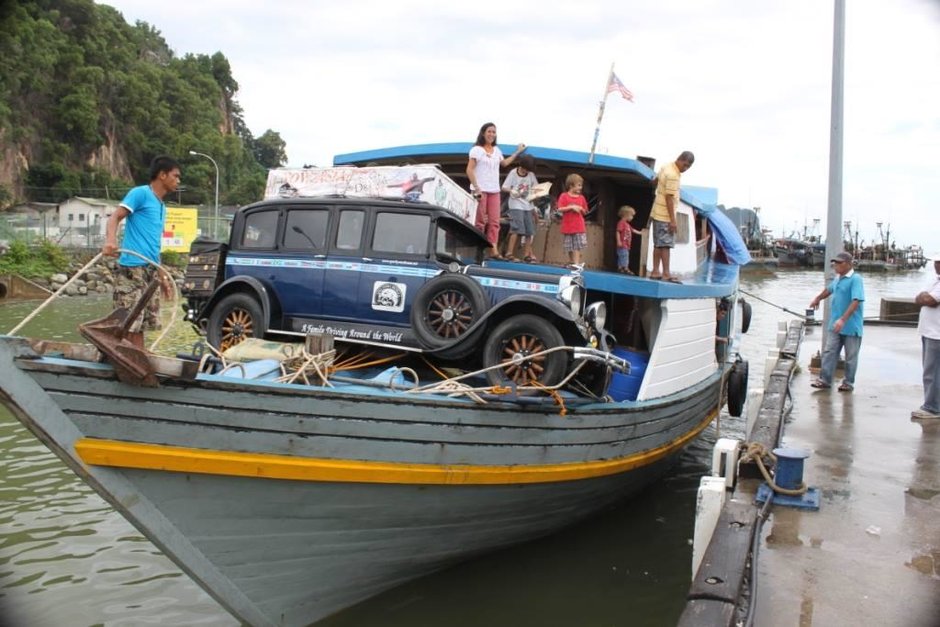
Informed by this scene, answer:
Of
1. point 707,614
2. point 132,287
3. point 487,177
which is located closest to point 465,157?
point 487,177

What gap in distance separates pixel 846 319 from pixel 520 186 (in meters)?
5.01

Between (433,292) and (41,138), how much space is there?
208 feet

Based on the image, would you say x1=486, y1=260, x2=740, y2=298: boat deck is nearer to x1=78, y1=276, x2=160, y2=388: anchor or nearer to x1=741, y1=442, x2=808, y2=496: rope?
x1=741, y1=442, x2=808, y2=496: rope

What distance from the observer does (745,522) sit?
473cm

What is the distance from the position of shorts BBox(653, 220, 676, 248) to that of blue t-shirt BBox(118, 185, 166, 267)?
4.85 meters

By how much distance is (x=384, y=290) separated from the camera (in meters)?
6.26

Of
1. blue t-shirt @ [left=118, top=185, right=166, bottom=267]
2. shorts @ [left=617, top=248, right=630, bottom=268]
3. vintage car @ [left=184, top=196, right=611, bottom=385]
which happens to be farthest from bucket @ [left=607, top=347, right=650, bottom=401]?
blue t-shirt @ [left=118, top=185, right=166, bottom=267]

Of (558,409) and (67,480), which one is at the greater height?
(558,409)

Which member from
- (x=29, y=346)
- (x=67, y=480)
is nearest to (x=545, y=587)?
(x=29, y=346)

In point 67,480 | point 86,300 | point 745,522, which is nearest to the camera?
point 745,522

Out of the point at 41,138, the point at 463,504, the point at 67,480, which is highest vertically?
the point at 41,138

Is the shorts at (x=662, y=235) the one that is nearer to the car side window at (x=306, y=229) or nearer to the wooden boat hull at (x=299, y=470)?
the wooden boat hull at (x=299, y=470)

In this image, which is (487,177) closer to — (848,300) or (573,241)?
(573,241)

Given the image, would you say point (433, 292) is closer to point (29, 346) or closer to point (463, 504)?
point (463, 504)
